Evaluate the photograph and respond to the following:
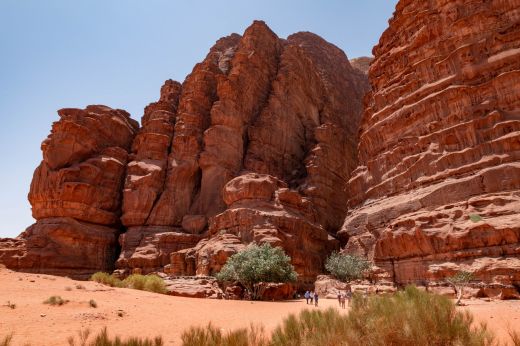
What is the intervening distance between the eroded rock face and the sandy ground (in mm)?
5116

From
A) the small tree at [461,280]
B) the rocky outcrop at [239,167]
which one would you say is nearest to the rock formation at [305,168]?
the rocky outcrop at [239,167]

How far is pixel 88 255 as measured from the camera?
43.1 meters

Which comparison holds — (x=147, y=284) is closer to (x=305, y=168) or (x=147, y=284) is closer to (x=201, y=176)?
(x=201, y=176)

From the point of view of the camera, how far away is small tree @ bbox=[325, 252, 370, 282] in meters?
29.3

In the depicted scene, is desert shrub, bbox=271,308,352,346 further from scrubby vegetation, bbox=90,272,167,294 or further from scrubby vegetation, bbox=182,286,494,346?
scrubby vegetation, bbox=90,272,167,294

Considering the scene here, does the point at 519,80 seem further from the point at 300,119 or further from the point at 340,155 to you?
the point at 300,119

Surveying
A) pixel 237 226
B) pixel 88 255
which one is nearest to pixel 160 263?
pixel 88 255

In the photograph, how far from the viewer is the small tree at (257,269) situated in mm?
27797

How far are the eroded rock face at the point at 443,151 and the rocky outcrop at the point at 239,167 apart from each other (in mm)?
8294

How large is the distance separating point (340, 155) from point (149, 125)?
99.1 ft

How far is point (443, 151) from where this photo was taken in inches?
1125

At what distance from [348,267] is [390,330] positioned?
23.6m

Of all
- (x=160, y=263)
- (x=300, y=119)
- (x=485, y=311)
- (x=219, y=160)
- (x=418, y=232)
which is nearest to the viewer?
(x=485, y=311)

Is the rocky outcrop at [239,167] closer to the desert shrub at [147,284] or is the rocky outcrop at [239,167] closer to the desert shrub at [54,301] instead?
the desert shrub at [147,284]
